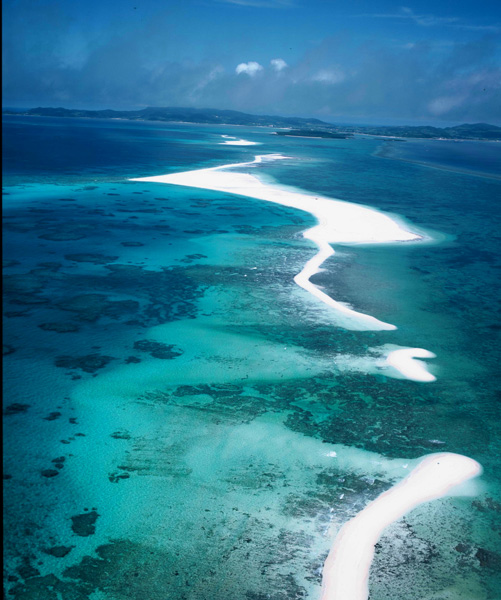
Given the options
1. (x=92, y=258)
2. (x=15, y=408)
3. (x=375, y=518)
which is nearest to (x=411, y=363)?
(x=375, y=518)

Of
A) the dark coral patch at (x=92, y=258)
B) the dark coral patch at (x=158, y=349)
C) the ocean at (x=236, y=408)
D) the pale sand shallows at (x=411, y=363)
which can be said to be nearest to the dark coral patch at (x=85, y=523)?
the ocean at (x=236, y=408)

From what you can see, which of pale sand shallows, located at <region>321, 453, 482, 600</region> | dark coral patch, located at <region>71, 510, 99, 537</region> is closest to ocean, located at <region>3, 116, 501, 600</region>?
dark coral patch, located at <region>71, 510, 99, 537</region>

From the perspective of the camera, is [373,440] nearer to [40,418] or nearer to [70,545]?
[70,545]

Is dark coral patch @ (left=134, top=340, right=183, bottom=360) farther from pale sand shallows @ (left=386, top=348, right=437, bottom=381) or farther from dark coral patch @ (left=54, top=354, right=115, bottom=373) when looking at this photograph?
pale sand shallows @ (left=386, top=348, right=437, bottom=381)

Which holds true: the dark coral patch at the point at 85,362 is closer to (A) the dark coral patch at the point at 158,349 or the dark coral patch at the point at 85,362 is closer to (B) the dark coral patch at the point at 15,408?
(A) the dark coral patch at the point at 158,349

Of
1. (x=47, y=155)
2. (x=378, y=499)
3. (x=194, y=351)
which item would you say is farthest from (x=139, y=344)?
(x=47, y=155)

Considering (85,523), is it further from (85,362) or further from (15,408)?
(85,362)
